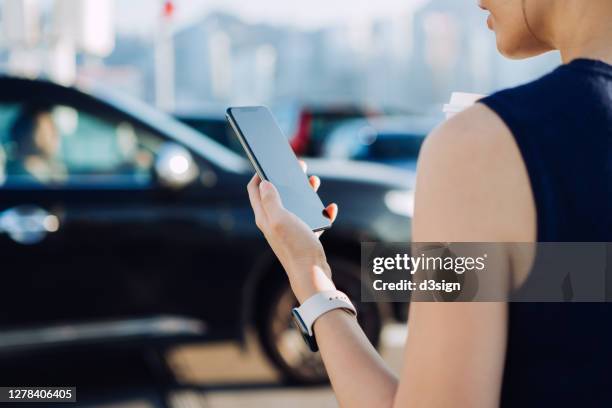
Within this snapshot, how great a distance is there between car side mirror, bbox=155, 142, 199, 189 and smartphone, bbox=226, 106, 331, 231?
9.27 ft

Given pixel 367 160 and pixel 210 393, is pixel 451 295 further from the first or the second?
pixel 367 160

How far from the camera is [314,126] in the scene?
44.7 feet

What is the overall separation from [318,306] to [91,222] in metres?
3.31

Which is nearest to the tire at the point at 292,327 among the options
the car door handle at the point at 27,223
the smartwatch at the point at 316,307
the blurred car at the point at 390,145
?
the car door handle at the point at 27,223

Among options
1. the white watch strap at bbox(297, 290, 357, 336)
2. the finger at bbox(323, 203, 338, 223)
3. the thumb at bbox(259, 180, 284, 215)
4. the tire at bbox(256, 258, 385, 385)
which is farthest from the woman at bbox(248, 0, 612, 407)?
the tire at bbox(256, 258, 385, 385)

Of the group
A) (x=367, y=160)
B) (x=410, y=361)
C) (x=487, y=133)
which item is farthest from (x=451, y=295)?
(x=367, y=160)

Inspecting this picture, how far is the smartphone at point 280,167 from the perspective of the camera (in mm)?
1519

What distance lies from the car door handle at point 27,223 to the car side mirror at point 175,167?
57 cm

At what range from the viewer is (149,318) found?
4.48 metres

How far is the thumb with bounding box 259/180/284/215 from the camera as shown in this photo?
133 centimetres

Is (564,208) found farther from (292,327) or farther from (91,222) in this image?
(292,327)

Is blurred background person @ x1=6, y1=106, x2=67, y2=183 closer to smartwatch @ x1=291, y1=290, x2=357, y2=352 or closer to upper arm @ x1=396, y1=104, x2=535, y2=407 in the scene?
smartwatch @ x1=291, y1=290, x2=357, y2=352

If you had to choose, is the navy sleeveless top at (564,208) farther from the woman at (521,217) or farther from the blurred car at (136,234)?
the blurred car at (136,234)

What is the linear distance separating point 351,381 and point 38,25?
9235 mm
